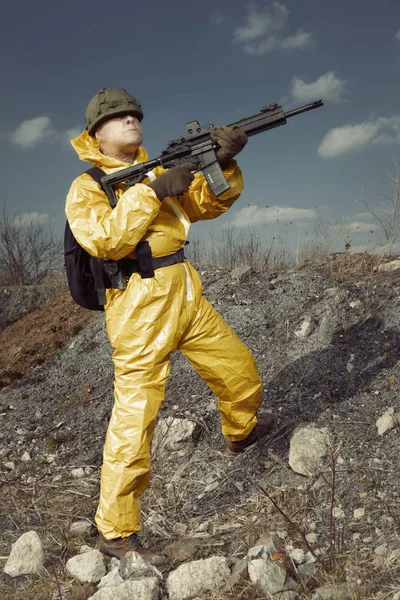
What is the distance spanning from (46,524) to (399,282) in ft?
12.7

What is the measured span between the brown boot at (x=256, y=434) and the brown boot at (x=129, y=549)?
3.32 ft

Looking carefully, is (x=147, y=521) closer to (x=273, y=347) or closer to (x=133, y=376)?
(x=133, y=376)

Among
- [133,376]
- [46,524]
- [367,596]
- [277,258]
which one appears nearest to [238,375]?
[133,376]

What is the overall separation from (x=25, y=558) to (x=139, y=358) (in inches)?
50.3

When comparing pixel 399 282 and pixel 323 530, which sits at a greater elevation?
pixel 399 282

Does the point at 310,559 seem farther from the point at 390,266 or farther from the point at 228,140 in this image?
the point at 390,266

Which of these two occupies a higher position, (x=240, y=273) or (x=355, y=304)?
(x=240, y=273)

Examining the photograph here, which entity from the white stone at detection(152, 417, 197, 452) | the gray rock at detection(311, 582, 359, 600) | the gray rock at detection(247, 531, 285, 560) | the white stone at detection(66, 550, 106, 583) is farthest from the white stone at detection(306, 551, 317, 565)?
the white stone at detection(152, 417, 197, 452)

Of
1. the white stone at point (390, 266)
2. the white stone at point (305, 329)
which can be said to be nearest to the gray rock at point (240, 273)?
the white stone at point (305, 329)

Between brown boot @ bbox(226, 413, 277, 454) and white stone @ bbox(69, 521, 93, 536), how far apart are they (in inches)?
41.7

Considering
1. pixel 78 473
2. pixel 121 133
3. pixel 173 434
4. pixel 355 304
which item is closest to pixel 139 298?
pixel 121 133

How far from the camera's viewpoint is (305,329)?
5121mm

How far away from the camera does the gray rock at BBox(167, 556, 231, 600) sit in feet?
8.39

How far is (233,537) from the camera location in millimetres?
3037
